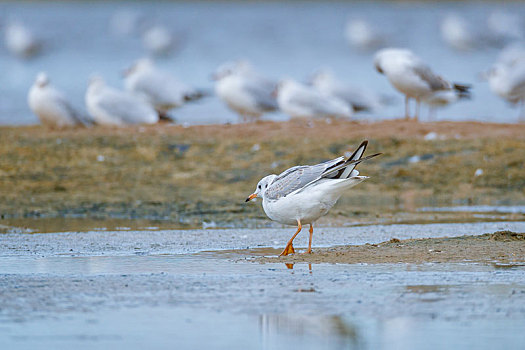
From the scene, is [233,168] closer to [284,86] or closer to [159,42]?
[284,86]

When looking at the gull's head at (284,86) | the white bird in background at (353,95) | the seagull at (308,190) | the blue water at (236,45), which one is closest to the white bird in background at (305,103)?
the gull's head at (284,86)

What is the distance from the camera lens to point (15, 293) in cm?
542

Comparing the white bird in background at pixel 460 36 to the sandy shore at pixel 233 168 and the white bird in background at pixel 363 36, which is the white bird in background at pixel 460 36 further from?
the sandy shore at pixel 233 168

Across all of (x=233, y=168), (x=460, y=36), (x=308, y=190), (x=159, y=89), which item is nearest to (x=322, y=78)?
(x=159, y=89)

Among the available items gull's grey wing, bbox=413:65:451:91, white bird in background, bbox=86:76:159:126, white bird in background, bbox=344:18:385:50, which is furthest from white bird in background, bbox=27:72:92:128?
white bird in background, bbox=344:18:385:50

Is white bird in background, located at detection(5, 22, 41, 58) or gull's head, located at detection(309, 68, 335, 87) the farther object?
white bird in background, located at detection(5, 22, 41, 58)

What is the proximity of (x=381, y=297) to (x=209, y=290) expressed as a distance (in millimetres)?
1002

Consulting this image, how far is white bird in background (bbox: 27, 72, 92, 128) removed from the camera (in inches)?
648

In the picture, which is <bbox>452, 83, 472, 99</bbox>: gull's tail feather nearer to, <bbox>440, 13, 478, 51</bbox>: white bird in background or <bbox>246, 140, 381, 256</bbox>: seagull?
<bbox>246, 140, 381, 256</bbox>: seagull

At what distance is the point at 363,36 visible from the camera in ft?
97.5

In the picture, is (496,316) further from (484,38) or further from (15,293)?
(484,38)

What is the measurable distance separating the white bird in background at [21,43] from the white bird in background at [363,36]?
9.81m

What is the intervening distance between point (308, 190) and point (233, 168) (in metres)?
5.62

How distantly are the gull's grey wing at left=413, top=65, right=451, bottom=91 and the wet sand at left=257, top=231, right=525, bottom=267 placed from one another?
9224 mm
